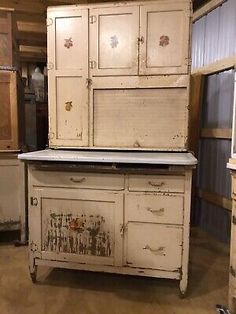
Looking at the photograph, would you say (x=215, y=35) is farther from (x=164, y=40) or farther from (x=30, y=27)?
(x=30, y=27)

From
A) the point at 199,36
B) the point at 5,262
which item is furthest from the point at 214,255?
the point at 199,36

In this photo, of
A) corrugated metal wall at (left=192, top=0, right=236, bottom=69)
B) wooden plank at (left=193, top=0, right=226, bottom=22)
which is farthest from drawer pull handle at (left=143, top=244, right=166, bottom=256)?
wooden plank at (left=193, top=0, right=226, bottom=22)

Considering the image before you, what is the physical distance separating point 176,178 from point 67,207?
74 cm

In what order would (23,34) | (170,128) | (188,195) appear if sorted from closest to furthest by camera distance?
(188,195) < (170,128) < (23,34)

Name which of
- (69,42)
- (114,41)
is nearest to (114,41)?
(114,41)

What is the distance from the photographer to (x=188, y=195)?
1738 mm

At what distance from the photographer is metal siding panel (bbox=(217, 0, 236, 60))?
2498 mm

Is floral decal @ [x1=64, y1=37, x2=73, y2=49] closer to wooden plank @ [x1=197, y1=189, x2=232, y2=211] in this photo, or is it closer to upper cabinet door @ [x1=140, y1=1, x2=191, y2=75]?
upper cabinet door @ [x1=140, y1=1, x2=191, y2=75]

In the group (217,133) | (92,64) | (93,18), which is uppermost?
(93,18)

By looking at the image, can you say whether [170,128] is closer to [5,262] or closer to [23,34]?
[5,262]

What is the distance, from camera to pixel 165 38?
2.12 meters

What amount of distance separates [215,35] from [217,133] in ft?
3.09

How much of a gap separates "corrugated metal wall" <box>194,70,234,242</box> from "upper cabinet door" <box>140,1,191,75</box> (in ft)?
2.42

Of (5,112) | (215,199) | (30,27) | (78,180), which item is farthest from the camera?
(30,27)
